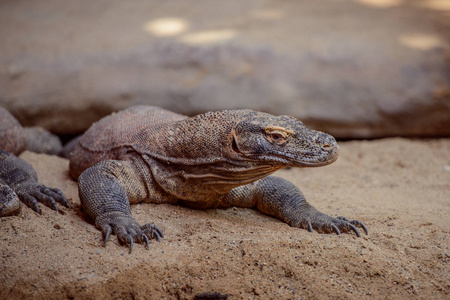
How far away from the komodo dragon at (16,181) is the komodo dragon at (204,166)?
1.13 feet

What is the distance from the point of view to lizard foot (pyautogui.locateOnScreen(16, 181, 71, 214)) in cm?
407

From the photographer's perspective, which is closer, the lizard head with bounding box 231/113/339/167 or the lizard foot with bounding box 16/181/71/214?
the lizard head with bounding box 231/113/339/167

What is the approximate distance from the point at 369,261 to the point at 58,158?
4.28 meters

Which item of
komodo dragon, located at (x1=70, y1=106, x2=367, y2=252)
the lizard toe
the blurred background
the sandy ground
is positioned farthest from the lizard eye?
the blurred background

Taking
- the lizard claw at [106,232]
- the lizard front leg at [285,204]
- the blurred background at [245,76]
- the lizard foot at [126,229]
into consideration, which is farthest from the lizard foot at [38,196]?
the blurred background at [245,76]

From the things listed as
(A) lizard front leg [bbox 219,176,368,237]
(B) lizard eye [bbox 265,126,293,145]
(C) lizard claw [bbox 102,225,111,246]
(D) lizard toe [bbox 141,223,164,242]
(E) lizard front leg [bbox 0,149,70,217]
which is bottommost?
(A) lizard front leg [bbox 219,176,368,237]

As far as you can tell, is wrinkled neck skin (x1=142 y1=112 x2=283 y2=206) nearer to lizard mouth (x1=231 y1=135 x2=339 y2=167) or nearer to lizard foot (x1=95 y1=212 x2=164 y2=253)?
lizard mouth (x1=231 y1=135 x2=339 y2=167)

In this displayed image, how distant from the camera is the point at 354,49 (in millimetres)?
7348

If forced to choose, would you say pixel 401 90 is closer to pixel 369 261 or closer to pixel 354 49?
pixel 354 49

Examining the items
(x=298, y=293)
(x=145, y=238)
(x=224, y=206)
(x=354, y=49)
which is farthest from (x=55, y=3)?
(x=298, y=293)

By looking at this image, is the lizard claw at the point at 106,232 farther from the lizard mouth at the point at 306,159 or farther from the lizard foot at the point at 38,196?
the lizard mouth at the point at 306,159

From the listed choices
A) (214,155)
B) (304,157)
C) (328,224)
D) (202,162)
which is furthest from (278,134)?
(328,224)

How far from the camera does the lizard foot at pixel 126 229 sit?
3.55 meters

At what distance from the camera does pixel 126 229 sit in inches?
143
